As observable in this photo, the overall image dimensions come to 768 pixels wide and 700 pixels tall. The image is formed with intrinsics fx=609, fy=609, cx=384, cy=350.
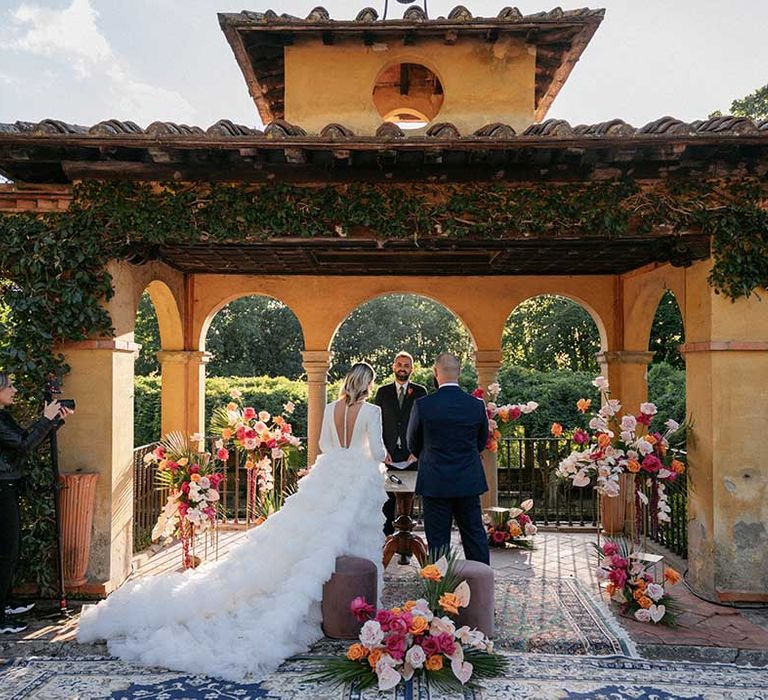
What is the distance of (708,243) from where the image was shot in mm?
5566

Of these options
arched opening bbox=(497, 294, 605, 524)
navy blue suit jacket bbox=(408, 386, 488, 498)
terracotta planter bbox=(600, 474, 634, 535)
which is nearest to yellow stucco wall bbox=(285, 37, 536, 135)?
arched opening bbox=(497, 294, 605, 524)

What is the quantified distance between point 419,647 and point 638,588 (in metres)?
2.27

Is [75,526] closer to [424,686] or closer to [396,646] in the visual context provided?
[396,646]

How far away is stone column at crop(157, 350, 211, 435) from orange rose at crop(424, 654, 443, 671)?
582 centimetres

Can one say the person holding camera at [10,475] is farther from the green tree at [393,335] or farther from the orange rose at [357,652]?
the green tree at [393,335]

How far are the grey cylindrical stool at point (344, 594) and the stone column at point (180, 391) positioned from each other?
4886mm

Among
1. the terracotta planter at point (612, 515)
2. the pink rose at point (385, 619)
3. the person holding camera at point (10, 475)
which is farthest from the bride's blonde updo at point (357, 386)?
the terracotta planter at point (612, 515)

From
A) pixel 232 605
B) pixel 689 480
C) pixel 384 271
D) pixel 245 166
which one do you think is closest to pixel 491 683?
pixel 232 605

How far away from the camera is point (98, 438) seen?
5.48 m

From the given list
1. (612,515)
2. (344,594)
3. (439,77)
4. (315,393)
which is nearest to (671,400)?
(612,515)

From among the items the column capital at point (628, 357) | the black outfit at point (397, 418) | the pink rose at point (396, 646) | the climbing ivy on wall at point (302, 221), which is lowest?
the pink rose at point (396, 646)

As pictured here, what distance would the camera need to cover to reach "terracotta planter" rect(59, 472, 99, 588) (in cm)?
520

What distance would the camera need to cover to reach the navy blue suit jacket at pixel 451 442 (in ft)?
15.1

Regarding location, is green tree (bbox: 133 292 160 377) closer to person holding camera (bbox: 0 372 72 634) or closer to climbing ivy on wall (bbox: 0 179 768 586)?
climbing ivy on wall (bbox: 0 179 768 586)
